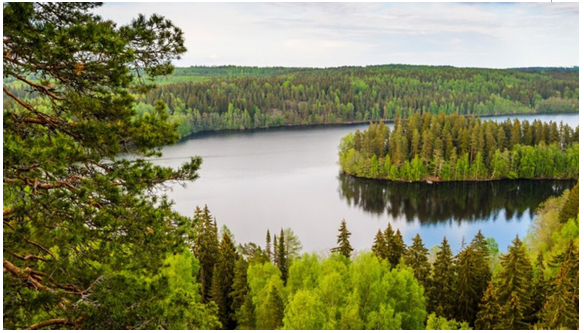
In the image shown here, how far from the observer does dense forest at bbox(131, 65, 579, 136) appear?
8469 cm

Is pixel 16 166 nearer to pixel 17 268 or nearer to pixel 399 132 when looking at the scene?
pixel 17 268

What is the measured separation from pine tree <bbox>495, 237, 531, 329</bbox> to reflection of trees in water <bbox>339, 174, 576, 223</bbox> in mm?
19412

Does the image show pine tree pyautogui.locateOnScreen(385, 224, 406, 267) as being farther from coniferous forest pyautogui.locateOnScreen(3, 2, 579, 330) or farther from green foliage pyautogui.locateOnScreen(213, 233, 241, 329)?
green foliage pyautogui.locateOnScreen(213, 233, 241, 329)

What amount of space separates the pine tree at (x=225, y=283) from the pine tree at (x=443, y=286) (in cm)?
651

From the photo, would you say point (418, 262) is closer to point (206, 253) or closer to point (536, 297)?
point (536, 297)

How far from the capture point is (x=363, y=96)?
9744 centimetres

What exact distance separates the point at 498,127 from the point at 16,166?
52213 millimetres

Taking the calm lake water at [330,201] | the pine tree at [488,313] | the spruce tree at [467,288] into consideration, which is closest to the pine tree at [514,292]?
the pine tree at [488,313]

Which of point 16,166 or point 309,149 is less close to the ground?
point 16,166

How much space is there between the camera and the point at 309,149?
60.9m

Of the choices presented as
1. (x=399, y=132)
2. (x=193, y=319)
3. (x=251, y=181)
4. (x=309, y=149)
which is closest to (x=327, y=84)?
(x=309, y=149)

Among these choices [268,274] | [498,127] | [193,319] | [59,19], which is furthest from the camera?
[498,127]

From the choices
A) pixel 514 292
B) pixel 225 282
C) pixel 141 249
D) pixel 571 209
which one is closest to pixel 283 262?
pixel 225 282

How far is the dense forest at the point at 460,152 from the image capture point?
48531 mm
